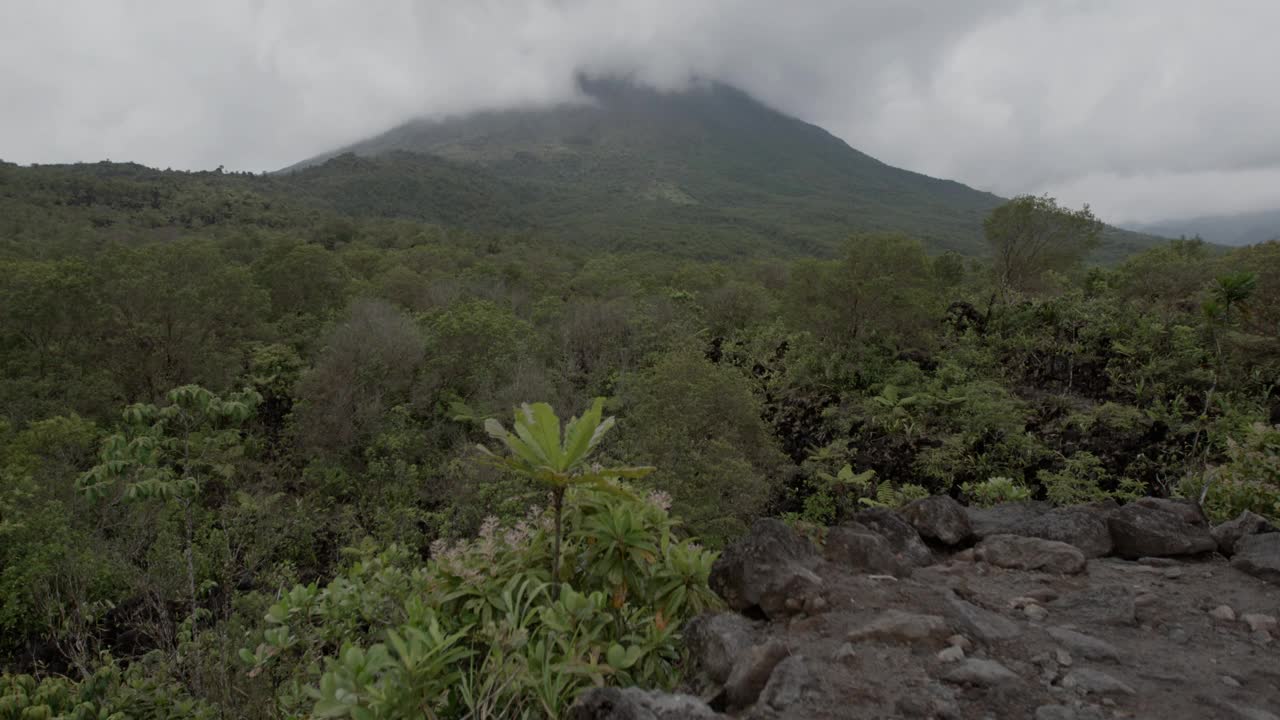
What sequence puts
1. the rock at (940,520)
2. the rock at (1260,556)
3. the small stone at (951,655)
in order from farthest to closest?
the rock at (940,520) → the rock at (1260,556) → the small stone at (951,655)

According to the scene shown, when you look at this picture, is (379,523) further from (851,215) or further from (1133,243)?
(851,215)

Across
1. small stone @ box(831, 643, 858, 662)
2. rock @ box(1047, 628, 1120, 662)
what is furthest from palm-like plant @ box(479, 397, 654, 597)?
rock @ box(1047, 628, 1120, 662)

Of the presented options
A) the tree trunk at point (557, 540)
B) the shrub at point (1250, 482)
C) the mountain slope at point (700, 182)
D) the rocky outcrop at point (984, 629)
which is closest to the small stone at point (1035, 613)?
the rocky outcrop at point (984, 629)

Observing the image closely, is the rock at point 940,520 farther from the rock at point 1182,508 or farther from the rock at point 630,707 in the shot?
the rock at point 630,707

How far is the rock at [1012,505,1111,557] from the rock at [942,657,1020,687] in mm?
1881

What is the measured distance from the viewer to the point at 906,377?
12.2 meters

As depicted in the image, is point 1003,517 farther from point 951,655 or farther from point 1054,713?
point 1054,713

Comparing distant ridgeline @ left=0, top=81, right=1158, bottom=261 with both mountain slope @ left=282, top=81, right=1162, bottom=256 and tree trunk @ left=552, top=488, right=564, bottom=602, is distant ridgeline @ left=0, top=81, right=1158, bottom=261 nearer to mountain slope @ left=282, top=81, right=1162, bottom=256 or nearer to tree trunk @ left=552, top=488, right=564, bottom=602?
mountain slope @ left=282, top=81, right=1162, bottom=256

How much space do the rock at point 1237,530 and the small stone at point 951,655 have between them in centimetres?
266

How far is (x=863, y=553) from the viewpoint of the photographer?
10.9 feet

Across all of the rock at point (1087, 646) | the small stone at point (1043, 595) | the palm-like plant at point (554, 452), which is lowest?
the small stone at point (1043, 595)

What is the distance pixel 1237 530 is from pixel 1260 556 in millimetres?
491

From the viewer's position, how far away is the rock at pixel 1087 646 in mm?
2482

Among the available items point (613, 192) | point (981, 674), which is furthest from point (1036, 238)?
point (613, 192)
